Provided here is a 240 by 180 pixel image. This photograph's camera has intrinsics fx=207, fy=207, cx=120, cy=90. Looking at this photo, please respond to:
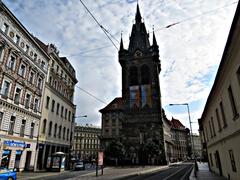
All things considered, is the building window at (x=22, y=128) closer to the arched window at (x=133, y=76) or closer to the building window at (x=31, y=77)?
the building window at (x=31, y=77)

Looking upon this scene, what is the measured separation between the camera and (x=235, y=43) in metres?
9.94

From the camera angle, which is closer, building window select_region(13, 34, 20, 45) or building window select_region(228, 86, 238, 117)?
building window select_region(228, 86, 238, 117)

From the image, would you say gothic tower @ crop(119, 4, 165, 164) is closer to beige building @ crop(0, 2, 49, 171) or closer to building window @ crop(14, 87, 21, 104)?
beige building @ crop(0, 2, 49, 171)

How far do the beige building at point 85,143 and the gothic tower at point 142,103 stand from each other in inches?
1716

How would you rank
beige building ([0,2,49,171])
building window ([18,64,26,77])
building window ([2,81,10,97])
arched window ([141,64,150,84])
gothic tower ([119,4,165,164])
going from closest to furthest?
beige building ([0,2,49,171]) < building window ([2,81,10,97]) < building window ([18,64,26,77]) < gothic tower ([119,4,165,164]) < arched window ([141,64,150,84])

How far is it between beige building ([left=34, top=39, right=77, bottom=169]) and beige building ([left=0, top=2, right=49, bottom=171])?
2.13 meters

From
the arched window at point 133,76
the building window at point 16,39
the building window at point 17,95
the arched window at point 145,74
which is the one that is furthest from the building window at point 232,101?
the arched window at point 133,76

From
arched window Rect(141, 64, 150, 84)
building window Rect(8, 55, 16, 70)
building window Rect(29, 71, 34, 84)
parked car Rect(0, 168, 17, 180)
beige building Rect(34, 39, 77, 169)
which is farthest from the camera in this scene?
arched window Rect(141, 64, 150, 84)

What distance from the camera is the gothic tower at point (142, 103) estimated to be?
56897mm

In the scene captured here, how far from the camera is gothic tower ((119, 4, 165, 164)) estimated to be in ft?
187

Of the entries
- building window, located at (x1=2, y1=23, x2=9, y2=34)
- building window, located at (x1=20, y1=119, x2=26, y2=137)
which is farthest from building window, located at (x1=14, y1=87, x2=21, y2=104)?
building window, located at (x1=2, y1=23, x2=9, y2=34)

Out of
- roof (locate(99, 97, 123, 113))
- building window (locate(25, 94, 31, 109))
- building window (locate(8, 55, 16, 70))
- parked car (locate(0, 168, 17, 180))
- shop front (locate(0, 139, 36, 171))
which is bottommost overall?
parked car (locate(0, 168, 17, 180))

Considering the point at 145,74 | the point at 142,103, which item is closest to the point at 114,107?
the point at 142,103

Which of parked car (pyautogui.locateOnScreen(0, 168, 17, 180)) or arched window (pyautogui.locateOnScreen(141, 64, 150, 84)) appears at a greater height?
arched window (pyautogui.locateOnScreen(141, 64, 150, 84))
